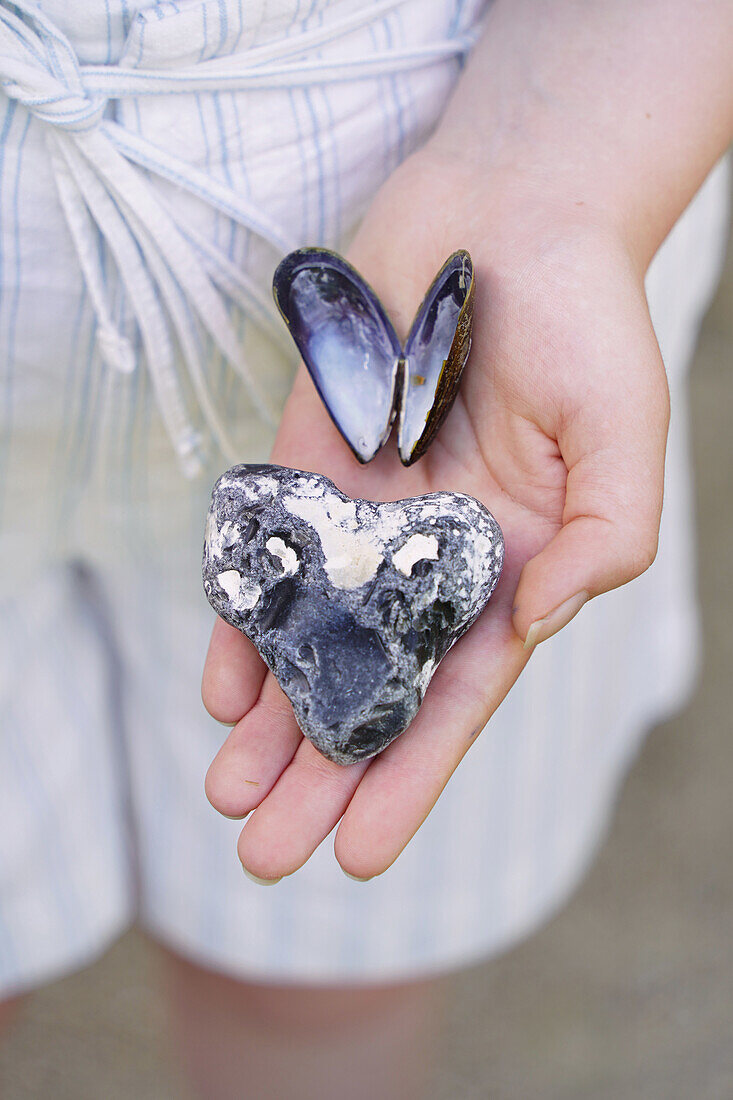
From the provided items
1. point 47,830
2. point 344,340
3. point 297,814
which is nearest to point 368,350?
point 344,340

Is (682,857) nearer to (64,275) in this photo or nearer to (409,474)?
(409,474)

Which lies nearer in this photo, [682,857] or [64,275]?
[64,275]

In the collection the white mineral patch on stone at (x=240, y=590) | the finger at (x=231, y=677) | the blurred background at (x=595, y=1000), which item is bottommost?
the blurred background at (x=595, y=1000)

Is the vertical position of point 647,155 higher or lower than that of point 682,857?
higher

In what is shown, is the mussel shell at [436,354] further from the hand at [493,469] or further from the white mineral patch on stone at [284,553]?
the white mineral patch on stone at [284,553]

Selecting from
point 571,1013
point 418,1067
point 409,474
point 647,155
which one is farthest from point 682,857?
point 647,155

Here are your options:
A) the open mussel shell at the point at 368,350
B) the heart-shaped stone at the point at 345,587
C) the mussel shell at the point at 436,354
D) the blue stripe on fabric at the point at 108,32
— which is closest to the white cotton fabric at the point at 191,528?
the blue stripe on fabric at the point at 108,32

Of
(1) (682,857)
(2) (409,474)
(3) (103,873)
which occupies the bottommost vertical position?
(1) (682,857)
